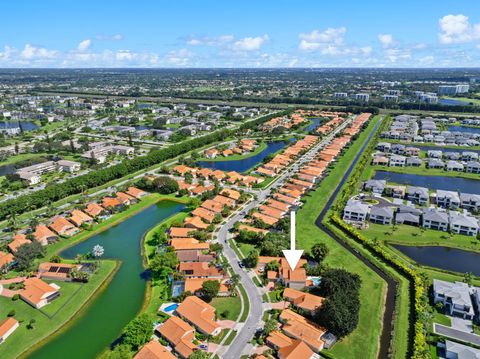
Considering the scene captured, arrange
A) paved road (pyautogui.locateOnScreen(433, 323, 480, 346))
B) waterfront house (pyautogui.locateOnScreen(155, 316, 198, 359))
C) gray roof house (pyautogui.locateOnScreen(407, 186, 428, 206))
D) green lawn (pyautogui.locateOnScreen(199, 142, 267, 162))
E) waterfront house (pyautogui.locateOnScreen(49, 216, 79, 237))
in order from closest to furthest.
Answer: waterfront house (pyautogui.locateOnScreen(155, 316, 198, 359)) < paved road (pyautogui.locateOnScreen(433, 323, 480, 346)) < waterfront house (pyautogui.locateOnScreen(49, 216, 79, 237)) < gray roof house (pyautogui.locateOnScreen(407, 186, 428, 206)) < green lawn (pyautogui.locateOnScreen(199, 142, 267, 162))

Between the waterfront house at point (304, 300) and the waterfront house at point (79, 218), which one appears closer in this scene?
the waterfront house at point (304, 300)

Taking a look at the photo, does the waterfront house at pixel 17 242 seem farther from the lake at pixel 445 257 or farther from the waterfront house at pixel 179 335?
the lake at pixel 445 257

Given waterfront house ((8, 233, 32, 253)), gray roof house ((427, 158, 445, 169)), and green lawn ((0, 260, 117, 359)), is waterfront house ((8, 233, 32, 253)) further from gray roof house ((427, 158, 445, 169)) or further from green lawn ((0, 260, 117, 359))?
gray roof house ((427, 158, 445, 169))

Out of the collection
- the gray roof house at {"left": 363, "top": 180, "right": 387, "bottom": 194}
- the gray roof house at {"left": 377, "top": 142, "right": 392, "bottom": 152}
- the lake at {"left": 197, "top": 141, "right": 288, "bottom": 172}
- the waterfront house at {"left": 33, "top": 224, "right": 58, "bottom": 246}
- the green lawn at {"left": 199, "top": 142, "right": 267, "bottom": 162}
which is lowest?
the waterfront house at {"left": 33, "top": 224, "right": 58, "bottom": 246}

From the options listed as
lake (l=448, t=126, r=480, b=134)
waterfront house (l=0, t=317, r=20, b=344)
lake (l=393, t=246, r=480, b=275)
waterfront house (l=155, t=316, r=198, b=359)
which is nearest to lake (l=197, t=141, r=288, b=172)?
lake (l=393, t=246, r=480, b=275)

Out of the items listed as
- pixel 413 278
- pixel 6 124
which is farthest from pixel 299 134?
Result: pixel 6 124

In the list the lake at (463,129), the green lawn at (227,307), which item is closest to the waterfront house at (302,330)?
the green lawn at (227,307)

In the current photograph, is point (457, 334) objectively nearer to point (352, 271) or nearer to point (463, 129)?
point (352, 271)
